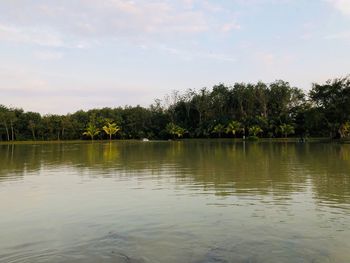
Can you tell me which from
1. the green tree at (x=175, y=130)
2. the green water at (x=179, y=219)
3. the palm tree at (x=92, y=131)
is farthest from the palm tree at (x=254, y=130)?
the green water at (x=179, y=219)

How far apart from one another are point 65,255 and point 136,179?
1026cm

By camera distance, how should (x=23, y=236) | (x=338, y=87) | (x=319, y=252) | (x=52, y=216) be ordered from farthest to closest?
(x=338, y=87), (x=52, y=216), (x=23, y=236), (x=319, y=252)

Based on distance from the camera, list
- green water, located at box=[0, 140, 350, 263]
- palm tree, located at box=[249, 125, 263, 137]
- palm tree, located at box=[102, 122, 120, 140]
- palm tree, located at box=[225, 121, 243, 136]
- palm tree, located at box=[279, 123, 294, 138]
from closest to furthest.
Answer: green water, located at box=[0, 140, 350, 263] → palm tree, located at box=[279, 123, 294, 138] → palm tree, located at box=[249, 125, 263, 137] → palm tree, located at box=[225, 121, 243, 136] → palm tree, located at box=[102, 122, 120, 140]

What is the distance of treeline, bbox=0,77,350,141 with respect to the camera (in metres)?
74.7

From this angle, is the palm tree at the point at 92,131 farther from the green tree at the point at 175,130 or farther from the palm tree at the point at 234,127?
the palm tree at the point at 234,127

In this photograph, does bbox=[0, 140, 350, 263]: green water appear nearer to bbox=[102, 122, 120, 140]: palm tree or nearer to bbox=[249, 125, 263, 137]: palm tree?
bbox=[249, 125, 263, 137]: palm tree

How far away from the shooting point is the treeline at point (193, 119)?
74688 mm

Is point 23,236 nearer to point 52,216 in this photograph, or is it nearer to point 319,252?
point 52,216

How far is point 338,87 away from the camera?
182 ft

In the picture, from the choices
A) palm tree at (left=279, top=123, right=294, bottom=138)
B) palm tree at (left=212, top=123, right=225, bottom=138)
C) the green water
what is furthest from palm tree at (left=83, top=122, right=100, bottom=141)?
the green water

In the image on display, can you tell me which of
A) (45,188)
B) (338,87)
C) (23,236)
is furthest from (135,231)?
(338,87)

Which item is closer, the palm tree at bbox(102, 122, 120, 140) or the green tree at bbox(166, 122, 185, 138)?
the green tree at bbox(166, 122, 185, 138)

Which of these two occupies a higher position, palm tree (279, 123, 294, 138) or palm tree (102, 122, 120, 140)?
palm tree (102, 122, 120, 140)

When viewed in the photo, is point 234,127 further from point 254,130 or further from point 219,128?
point 254,130
